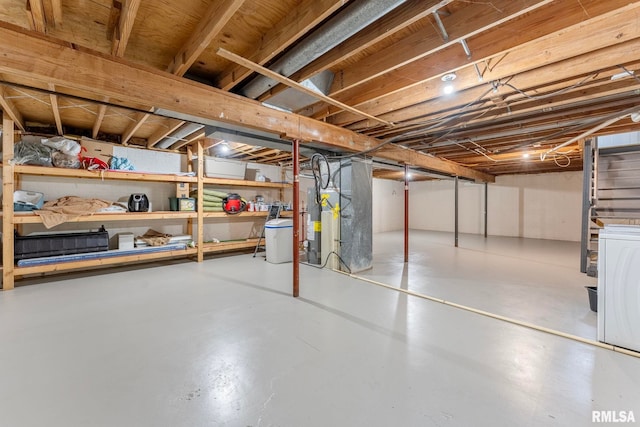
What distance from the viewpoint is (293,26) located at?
166cm

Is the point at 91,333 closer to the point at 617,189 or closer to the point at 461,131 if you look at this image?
the point at 461,131

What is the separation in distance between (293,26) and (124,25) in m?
1.03

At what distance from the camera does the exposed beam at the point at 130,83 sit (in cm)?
162

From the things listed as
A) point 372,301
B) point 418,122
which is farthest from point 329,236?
point 418,122

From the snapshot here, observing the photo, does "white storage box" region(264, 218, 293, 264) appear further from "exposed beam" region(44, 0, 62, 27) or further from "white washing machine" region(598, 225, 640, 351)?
"white washing machine" region(598, 225, 640, 351)

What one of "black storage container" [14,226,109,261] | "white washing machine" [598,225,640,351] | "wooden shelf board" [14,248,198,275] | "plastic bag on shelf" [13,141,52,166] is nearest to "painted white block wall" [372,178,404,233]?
"wooden shelf board" [14,248,198,275]

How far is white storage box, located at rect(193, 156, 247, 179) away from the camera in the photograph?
5066mm

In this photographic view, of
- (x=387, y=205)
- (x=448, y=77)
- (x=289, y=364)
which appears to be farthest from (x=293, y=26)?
(x=387, y=205)

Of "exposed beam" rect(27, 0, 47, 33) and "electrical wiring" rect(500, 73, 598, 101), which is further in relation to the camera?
"electrical wiring" rect(500, 73, 598, 101)

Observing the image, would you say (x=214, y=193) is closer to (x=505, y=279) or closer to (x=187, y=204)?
(x=187, y=204)

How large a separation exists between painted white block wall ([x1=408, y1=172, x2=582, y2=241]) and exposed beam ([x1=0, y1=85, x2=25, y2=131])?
8648mm

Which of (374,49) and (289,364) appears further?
(374,49)

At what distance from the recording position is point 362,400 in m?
1.41

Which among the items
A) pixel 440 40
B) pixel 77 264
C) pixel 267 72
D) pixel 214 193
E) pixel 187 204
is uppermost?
pixel 440 40
